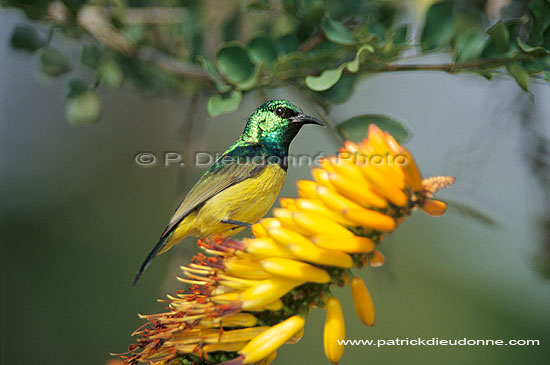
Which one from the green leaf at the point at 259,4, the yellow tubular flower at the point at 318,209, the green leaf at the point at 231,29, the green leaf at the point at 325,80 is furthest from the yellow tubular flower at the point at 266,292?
the green leaf at the point at 231,29

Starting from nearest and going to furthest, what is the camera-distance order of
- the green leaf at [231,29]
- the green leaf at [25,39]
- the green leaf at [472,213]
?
1. the green leaf at [472,213]
2. the green leaf at [231,29]
3. the green leaf at [25,39]

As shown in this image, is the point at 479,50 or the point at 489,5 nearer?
the point at 479,50

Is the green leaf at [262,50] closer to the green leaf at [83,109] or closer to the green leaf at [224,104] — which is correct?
the green leaf at [224,104]

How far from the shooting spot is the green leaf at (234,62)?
114 cm

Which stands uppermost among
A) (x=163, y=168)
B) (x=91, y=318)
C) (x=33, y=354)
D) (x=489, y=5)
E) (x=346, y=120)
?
(x=163, y=168)

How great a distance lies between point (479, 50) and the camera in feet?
3.37

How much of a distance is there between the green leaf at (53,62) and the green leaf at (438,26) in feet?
4.10

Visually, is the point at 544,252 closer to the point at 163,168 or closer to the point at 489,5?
the point at 489,5

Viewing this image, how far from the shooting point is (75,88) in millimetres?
1590

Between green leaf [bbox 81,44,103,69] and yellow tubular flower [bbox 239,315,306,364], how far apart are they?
1.13m

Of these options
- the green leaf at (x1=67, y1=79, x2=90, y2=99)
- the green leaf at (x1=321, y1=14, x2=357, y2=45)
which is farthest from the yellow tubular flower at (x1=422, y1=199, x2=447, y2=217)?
the green leaf at (x1=67, y1=79, x2=90, y2=99)

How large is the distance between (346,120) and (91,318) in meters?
2.21

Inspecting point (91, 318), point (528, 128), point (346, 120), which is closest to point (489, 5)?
point (528, 128)

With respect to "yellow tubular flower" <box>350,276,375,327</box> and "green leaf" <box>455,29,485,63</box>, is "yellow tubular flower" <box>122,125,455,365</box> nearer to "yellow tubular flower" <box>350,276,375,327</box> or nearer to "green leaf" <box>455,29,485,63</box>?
"yellow tubular flower" <box>350,276,375,327</box>
